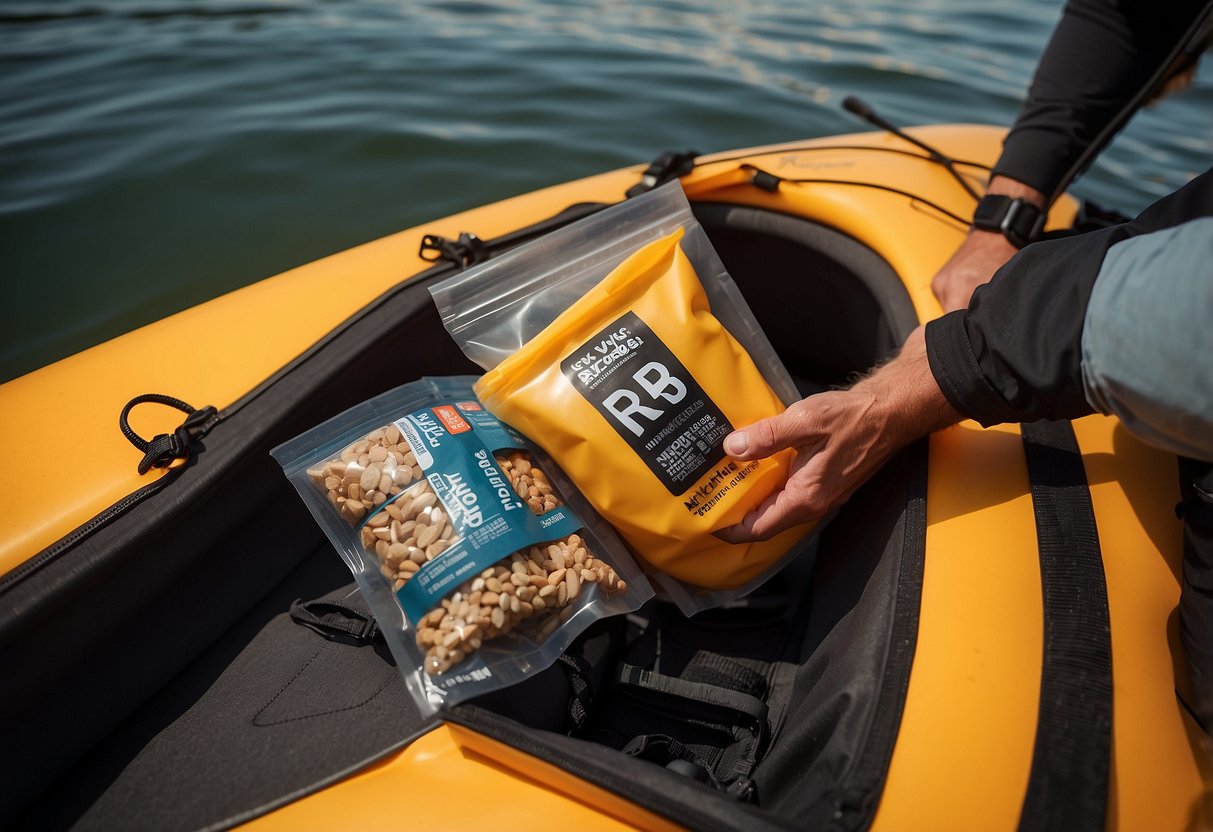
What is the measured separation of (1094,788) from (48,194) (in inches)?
110

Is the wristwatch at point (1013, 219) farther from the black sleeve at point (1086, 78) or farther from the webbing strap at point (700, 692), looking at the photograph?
the webbing strap at point (700, 692)

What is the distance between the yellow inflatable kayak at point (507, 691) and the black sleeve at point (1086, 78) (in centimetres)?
29

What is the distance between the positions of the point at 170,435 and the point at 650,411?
59 centimetres

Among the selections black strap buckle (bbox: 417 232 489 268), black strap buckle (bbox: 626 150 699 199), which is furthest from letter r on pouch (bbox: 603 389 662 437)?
black strap buckle (bbox: 626 150 699 199)

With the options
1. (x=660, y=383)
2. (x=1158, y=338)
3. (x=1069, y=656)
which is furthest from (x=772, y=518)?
(x=1158, y=338)

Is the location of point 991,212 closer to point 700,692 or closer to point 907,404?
point 907,404

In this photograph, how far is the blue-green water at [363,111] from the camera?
6.68 ft

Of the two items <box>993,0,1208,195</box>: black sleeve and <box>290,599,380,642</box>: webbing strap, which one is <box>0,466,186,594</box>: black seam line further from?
<box>993,0,1208,195</box>: black sleeve

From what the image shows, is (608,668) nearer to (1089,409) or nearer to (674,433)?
(674,433)

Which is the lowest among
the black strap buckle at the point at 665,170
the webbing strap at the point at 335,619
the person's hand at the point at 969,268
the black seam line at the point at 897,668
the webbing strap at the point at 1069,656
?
the webbing strap at the point at 1069,656

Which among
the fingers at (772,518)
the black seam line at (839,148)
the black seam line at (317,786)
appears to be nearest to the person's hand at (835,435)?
the fingers at (772,518)

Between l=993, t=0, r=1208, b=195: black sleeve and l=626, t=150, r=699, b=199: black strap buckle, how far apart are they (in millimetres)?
582

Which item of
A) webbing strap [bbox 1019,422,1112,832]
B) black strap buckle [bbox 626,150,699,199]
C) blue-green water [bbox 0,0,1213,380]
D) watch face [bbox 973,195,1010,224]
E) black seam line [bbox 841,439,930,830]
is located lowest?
webbing strap [bbox 1019,422,1112,832]

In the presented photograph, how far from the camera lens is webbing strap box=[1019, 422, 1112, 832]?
1.95 ft
